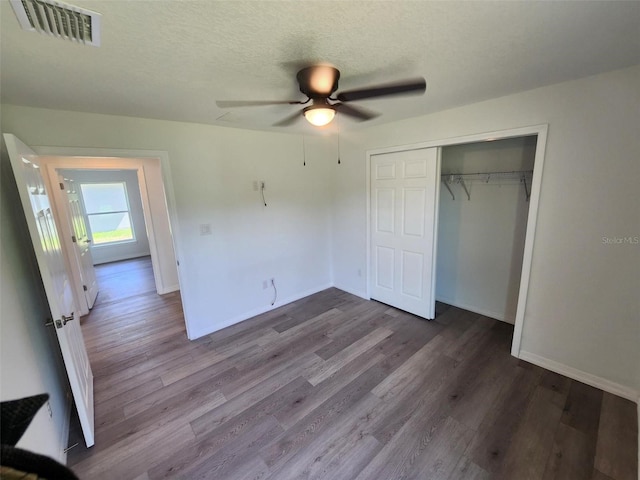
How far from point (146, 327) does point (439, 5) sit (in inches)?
158

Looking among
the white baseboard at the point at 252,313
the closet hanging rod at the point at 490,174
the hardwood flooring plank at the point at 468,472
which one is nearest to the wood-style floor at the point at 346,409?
the hardwood flooring plank at the point at 468,472

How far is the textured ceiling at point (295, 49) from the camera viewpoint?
3.74 feet

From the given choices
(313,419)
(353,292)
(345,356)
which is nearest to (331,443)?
(313,419)

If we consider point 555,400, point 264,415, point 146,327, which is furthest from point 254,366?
point 555,400

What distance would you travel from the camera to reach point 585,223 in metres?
2.03

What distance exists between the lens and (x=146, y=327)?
3336 millimetres

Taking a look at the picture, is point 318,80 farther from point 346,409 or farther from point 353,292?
point 353,292

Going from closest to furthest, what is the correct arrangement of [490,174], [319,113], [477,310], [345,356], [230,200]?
[319,113], [345,356], [490,174], [230,200], [477,310]

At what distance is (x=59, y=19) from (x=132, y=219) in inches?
267

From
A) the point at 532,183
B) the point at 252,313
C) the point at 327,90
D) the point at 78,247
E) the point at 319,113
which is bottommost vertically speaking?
the point at 252,313

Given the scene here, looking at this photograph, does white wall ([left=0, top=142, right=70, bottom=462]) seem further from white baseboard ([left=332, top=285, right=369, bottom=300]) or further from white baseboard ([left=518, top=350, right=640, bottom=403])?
white baseboard ([left=518, top=350, right=640, bottom=403])

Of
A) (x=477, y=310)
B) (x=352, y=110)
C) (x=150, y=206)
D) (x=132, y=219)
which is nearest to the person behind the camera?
(x=352, y=110)

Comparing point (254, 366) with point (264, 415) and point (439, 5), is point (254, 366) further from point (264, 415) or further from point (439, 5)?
point (439, 5)

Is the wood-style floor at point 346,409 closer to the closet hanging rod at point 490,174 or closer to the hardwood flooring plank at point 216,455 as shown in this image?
the hardwood flooring plank at point 216,455
